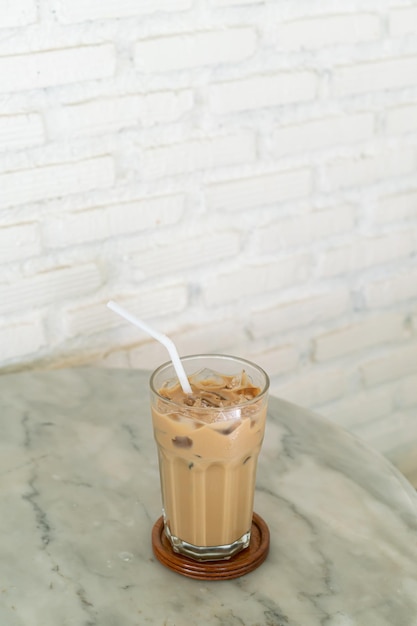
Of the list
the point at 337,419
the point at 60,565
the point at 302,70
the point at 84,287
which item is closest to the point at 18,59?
the point at 84,287

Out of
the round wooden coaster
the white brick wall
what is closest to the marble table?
the round wooden coaster

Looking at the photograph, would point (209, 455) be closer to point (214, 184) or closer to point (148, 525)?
point (148, 525)

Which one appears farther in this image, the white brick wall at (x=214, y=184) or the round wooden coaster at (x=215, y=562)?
the white brick wall at (x=214, y=184)

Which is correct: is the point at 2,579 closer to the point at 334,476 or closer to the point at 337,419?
the point at 334,476

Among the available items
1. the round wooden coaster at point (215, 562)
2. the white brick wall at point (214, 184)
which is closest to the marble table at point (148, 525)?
the round wooden coaster at point (215, 562)

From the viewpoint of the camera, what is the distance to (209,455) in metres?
0.77

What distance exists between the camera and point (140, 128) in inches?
49.1

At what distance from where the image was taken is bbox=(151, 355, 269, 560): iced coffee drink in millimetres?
761

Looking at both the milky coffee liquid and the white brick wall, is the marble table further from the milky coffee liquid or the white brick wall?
the white brick wall

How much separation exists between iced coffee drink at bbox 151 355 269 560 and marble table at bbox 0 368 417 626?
46 millimetres

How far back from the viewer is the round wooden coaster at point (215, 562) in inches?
30.4

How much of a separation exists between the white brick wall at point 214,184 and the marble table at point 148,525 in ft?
0.76

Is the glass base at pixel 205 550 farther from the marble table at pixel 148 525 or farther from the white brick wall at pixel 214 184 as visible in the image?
the white brick wall at pixel 214 184

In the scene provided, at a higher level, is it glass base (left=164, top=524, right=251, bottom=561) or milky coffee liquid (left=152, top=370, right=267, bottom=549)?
milky coffee liquid (left=152, top=370, right=267, bottom=549)
